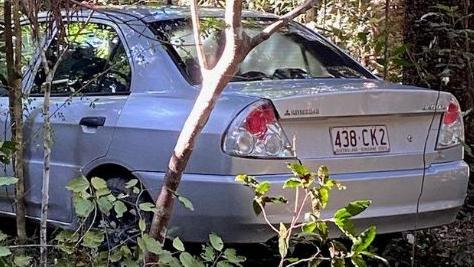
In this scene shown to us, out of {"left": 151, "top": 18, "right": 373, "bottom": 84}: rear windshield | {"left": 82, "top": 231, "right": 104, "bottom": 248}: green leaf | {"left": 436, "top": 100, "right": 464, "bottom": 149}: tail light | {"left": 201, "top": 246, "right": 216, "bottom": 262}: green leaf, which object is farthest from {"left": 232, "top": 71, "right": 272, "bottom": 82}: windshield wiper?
{"left": 82, "top": 231, "right": 104, "bottom": 248}: green leaf

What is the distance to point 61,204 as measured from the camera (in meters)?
5.04

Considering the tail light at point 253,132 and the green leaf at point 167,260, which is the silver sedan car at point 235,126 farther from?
the green leaf at point 167,260

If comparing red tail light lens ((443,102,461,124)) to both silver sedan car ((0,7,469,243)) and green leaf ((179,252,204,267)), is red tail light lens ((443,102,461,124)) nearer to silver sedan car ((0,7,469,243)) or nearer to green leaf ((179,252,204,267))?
silver sedan car ((0,7,469,243))

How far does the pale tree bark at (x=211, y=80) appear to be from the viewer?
304 centimetres

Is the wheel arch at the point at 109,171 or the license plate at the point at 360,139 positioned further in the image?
the wheel arch at the point at 109,171

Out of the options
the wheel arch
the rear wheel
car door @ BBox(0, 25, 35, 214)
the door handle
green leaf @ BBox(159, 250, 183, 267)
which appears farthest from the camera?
the door handle

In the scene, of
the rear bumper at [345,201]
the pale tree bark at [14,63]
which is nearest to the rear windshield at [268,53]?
the rear bumper at [345,201]

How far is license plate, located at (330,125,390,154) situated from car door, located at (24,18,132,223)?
46.4 inches

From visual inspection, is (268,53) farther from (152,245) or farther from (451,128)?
(152,245)

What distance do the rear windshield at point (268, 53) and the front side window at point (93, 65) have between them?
29 cm

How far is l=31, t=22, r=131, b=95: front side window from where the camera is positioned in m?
4.94

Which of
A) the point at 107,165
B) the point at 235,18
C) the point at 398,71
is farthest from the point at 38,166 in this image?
the point at 398,71

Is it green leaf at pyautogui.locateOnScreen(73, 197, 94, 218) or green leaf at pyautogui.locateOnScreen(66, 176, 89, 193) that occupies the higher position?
green leaf at pyautogui.locateOnScreen(66, 176, 89, 193)

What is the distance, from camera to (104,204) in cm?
312
